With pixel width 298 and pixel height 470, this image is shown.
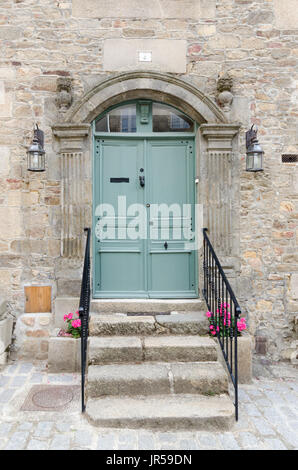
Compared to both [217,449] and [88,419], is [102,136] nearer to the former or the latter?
[88,419]

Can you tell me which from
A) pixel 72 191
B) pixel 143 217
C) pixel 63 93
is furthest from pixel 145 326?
pixel 63 93

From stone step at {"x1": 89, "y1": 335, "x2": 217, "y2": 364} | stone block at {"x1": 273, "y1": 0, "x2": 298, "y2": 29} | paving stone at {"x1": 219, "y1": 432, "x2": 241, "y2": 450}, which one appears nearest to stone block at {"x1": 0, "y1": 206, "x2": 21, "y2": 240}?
stone step at {"x1": 89, "y1": 335, "x2": 217, "y2": 364}

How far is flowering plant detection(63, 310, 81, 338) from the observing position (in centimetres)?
351

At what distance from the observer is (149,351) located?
321cm

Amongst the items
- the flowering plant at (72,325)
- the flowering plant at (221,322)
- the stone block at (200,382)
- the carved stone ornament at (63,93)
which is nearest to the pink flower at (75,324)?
the flowering plant at (72,325)

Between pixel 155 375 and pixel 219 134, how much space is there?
2.75m

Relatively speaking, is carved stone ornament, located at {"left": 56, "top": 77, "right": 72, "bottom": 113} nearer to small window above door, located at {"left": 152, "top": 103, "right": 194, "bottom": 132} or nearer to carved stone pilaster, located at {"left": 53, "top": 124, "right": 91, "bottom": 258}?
carved stone pilaster, located at {"left": 53, "top": 124, "right": 91, "bottom": 258}

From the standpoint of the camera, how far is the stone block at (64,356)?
11.3 feet

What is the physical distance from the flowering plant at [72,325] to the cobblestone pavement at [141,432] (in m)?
0.64

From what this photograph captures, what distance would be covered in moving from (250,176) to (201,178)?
1.99 ft

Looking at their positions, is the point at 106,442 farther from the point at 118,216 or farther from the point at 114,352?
the point at 118,216

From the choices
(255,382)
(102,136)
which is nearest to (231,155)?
(102,136)

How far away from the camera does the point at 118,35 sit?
13.1 ft

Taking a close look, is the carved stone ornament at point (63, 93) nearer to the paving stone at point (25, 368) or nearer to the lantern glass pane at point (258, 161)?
the lantern glass pane at point (258, 161)
